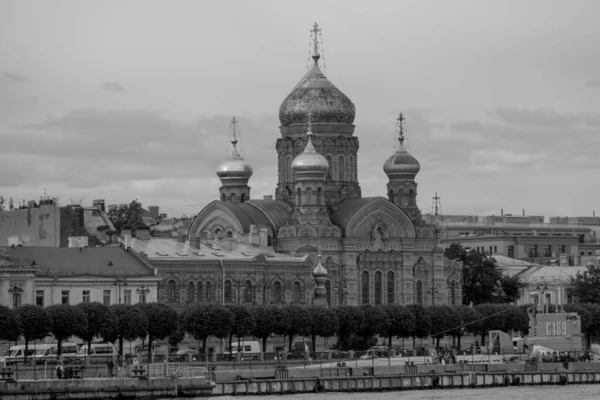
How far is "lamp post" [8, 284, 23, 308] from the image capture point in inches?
3841

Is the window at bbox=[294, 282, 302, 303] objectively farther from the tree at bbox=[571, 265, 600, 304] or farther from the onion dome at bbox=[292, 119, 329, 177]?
the tree at bbox=[571, 265, 600, 304]

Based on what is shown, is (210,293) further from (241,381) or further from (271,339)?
(241,381)

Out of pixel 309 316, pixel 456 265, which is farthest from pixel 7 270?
pixel 456 265

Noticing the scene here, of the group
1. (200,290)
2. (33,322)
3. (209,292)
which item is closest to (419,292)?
(209,292)

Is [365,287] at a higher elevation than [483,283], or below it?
below

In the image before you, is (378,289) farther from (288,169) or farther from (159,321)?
(159,321)

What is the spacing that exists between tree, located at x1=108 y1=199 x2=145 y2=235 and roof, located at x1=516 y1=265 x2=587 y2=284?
94.1 feet

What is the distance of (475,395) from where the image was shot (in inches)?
3319

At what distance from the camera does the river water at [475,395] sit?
82312 millimetres

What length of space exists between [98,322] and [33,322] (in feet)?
11.6

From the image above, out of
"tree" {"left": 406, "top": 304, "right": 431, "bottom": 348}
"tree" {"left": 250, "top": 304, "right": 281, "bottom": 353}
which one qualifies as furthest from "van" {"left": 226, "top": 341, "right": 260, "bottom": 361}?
"tree" {"left": 406, "top": 304, "right": 431, "bottom": 348}

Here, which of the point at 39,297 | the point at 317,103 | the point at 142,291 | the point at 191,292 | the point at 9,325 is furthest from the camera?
the point at 317,103

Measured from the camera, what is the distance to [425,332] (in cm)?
11188

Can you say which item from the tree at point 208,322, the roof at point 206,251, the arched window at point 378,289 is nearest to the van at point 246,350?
the tree at point 208,322
